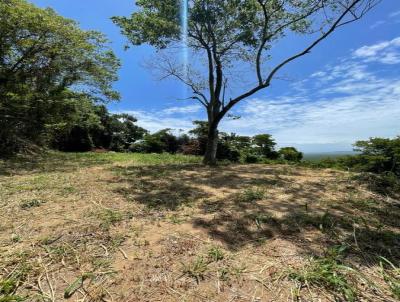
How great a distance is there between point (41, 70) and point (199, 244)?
37.2 feet

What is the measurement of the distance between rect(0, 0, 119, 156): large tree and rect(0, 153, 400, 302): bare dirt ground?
680 centimetres

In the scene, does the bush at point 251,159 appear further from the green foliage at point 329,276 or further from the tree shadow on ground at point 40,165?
the green foliage at point 329,276

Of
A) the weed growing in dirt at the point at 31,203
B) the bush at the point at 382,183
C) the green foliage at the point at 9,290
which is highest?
the bush at the point at 382,183

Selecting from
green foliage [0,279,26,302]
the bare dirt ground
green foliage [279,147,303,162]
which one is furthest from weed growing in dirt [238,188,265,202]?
green foliage [279,147,303,162]

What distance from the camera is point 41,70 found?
11.7m

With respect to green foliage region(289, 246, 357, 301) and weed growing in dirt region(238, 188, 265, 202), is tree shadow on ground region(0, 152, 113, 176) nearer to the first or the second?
weed growing in dirt region(238, 188, 265, 202)

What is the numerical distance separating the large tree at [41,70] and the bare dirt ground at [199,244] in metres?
6.80

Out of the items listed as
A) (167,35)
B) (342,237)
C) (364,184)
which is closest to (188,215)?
(342,237)

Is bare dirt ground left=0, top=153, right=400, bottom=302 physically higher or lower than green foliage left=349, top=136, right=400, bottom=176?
lower

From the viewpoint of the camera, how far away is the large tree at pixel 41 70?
971 centimetres

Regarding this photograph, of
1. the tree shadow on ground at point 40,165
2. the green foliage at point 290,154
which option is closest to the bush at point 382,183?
the tree shadow on ground at point 40,165

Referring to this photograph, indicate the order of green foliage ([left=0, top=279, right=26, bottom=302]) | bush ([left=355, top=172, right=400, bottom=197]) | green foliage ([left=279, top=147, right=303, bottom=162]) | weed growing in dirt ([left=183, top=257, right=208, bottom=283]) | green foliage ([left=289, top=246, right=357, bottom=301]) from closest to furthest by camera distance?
green foliage ([left=0, top=279, right=26, bottom=302]) → green foliage ([left=289, top=246, right=357, bottom=301]) → weed growing in dirt ([left=183, top=257, right=208, bottom=283]) → bush ([left=355, top=172, right=400, bottom=197]) → green foliage ([left=279, top=147, right=303, bottom=162])

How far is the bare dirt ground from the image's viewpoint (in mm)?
2217

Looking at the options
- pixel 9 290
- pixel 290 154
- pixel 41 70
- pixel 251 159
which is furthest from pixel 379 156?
pixel 41 70
